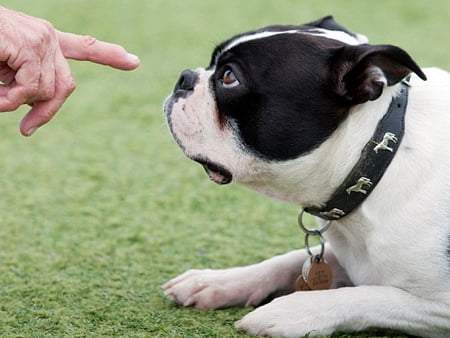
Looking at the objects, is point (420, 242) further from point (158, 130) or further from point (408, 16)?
point (408, 16)

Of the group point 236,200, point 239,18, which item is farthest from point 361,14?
point 236,200

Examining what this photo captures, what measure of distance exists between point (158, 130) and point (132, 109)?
357 mm

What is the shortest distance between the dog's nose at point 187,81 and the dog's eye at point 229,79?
0.46 feet

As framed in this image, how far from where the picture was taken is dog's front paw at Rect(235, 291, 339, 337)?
2379 mm

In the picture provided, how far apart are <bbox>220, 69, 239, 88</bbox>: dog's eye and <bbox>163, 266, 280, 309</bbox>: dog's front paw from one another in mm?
576

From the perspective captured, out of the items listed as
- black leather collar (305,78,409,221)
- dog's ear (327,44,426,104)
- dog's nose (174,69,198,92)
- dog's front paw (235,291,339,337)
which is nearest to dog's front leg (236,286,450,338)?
dog's front paw (235,291,339,337)

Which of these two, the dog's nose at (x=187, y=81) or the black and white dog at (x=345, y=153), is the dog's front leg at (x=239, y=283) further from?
the dog's nose at (x=187, y=81)

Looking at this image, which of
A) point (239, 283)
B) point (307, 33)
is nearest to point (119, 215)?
point (239, 283)

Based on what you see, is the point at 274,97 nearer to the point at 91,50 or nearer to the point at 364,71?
the point at 364,71

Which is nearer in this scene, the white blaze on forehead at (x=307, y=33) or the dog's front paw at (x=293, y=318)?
the dog's front paw at (x=293, y=318)

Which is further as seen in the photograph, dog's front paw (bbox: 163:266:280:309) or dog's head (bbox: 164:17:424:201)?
dog's front paw (bbox: 163:266:280:309)

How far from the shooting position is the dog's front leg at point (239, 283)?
2686mm

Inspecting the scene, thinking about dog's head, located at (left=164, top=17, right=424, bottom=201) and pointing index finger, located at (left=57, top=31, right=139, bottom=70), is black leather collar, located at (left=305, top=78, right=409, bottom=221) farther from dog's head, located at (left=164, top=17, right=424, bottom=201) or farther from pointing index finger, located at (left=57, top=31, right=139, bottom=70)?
pointing index finger, located at (left=57, top=31, right=139, bottom=70)

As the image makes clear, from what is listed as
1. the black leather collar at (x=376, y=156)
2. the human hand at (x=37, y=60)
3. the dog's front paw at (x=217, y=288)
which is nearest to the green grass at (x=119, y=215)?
the dog's front paw at (x=217, y=288)
